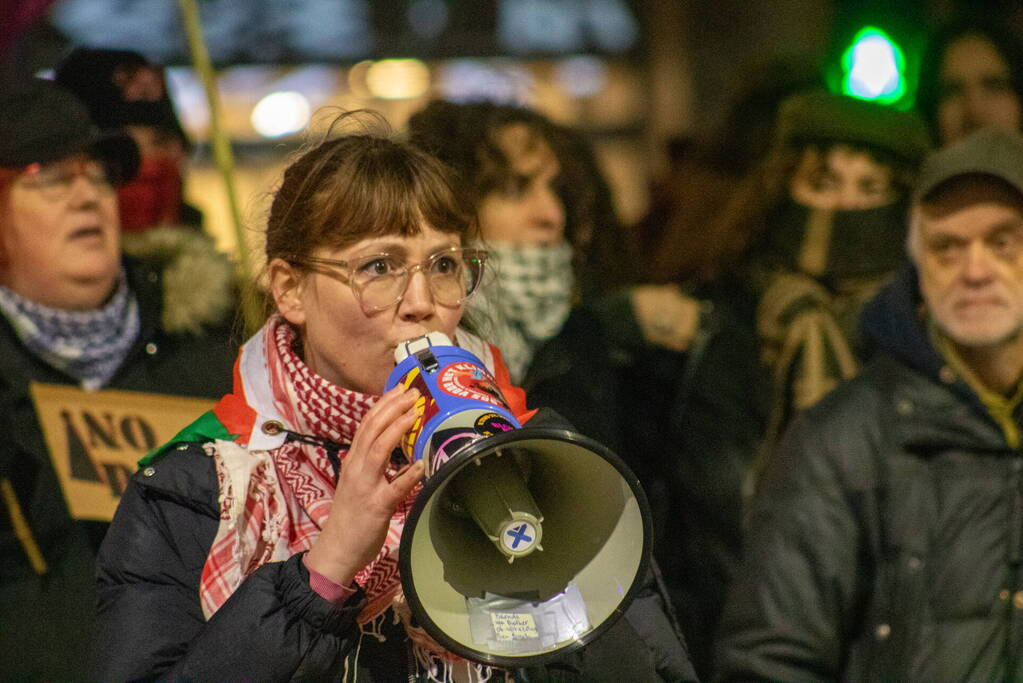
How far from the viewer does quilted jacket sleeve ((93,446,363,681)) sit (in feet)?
5.95

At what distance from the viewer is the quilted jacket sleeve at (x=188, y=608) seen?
1813mm

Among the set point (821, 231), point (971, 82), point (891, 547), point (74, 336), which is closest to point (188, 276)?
point (74, 336)

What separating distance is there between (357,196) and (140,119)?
1848mm

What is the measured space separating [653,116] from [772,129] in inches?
338

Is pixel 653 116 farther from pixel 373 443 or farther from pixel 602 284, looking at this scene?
pixel 373 443

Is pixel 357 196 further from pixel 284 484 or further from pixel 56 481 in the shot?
pixel 56 481

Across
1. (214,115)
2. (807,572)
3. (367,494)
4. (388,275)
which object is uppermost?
(214,115)

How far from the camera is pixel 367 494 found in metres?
1.78

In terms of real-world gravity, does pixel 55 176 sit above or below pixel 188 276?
above

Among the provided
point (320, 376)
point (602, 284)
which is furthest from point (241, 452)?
point (602, 284)

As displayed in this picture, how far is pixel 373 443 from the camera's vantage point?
1.79 m

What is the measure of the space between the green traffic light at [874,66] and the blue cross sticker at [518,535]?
369 centimetres

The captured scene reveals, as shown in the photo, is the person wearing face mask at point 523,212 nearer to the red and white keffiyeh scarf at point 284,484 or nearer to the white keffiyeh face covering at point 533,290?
the white keffiyeh face covering at point 533,290

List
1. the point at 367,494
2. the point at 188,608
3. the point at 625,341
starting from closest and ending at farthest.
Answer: the point at 367,494 → the point at 188,608 → the point at 625,341
